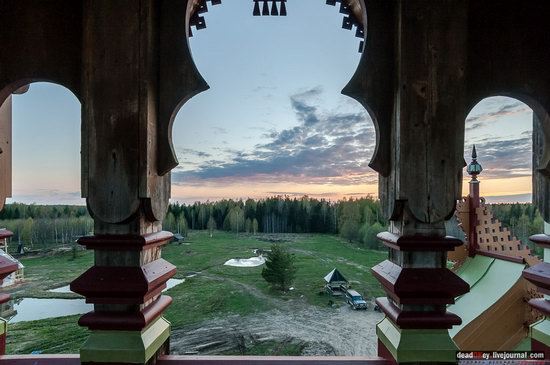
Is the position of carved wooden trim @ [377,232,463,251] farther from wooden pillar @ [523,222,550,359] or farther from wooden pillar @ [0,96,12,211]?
wooden pillar @ [0,96,12,211]

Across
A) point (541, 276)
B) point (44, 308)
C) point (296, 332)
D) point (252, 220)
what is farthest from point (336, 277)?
point (541, 276)

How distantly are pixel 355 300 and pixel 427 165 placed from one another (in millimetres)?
16922

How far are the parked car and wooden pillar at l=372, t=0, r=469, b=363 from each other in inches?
654

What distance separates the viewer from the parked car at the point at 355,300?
16.7 metres

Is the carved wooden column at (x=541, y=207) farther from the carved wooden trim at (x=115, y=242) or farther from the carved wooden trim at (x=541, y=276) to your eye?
the carved wooden trim at (x=115, y=242)

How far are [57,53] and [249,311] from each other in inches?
727

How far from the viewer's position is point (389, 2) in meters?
1.61

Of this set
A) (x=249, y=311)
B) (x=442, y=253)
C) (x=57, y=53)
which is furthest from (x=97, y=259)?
(x=249, y=311)

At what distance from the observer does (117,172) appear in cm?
142

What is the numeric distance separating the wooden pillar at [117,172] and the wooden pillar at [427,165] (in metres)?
1.14

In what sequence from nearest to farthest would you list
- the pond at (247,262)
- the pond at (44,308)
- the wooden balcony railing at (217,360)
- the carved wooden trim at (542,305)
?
the wooden balcony railing at (217,360) → the carved wooden trim at (542,305) → the pond at (44,308) → the pond at (247,262)

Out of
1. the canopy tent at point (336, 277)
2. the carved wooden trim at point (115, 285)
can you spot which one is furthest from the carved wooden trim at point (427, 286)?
the canopy tent at point (336, 277)

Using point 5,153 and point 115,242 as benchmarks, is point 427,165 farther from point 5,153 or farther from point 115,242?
point 5,153

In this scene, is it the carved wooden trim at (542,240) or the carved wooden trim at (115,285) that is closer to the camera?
the carved wooden trim at (115,285)
